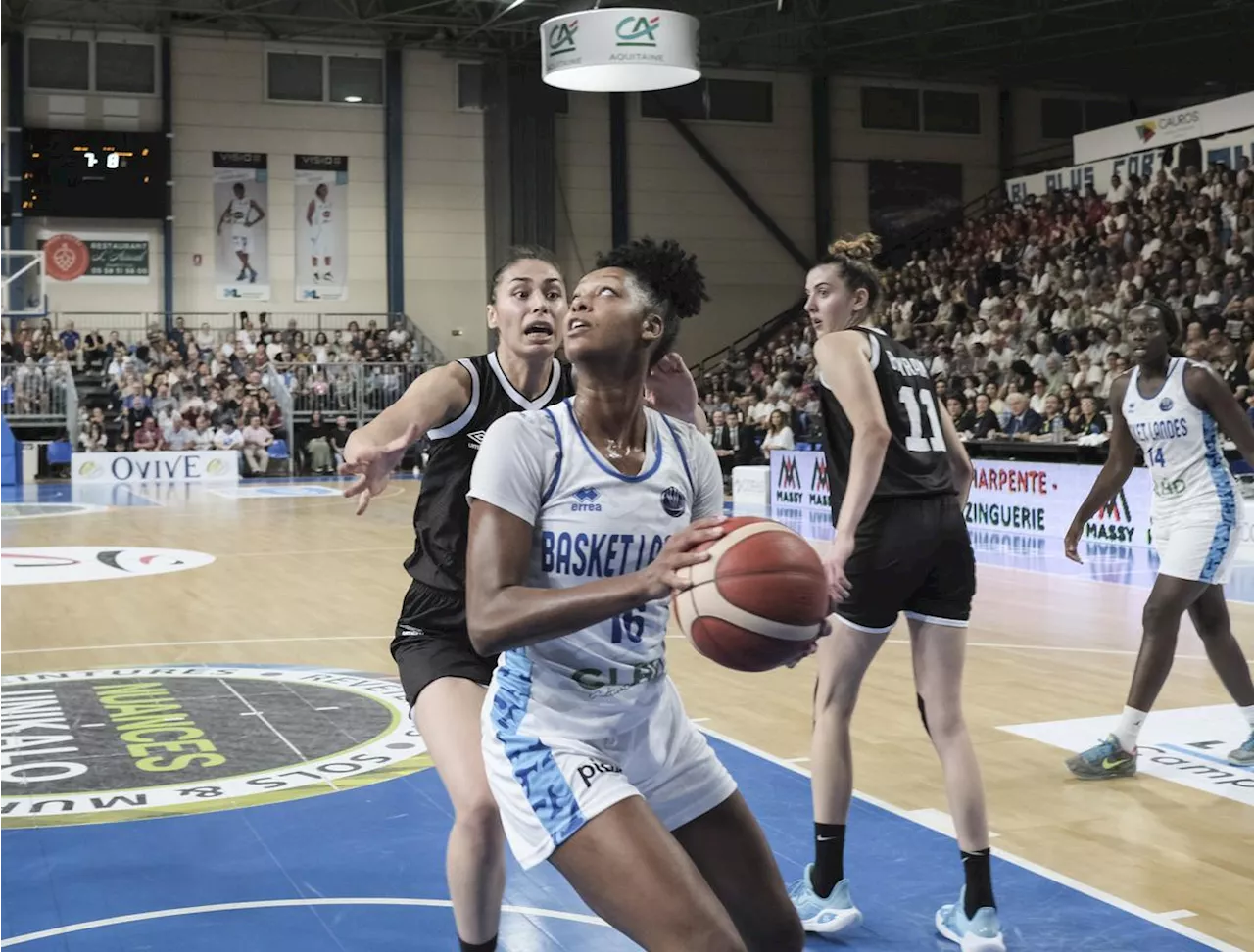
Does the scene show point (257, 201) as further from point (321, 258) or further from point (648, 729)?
point (648, 729)

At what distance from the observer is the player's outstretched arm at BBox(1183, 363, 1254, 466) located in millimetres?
5434

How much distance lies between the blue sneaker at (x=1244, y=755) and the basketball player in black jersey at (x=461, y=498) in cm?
324

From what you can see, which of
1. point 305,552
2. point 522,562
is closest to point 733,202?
point 305,552

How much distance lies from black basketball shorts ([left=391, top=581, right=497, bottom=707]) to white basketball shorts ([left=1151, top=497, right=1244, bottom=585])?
3042 mm

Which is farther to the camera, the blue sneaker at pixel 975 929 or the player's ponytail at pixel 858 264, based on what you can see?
the player's ponytail at pixel 858 264

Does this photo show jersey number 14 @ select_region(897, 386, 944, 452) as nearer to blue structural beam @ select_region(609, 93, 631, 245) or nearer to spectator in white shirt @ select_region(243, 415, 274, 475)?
spectator in white shirt @ select_region(243, 415, 274, 475)

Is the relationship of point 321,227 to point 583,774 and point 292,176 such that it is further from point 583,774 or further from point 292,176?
point 583,774

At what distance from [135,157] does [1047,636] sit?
77.8 feet

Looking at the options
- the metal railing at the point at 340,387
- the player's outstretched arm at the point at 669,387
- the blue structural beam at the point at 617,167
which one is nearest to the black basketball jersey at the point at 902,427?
the player's outstretched arm at the point at 669,387

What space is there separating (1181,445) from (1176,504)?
0.24m

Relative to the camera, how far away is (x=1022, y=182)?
28578 mm

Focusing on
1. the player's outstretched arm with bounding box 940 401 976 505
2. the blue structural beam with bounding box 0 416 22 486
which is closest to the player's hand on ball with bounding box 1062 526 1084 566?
the player's outstretched arm with bounding box 940 401 976 505

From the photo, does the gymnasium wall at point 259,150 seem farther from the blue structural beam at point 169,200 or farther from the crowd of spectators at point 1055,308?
the crowd of spectators at point 1055,308

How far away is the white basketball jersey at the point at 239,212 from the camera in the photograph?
94.9 ft
